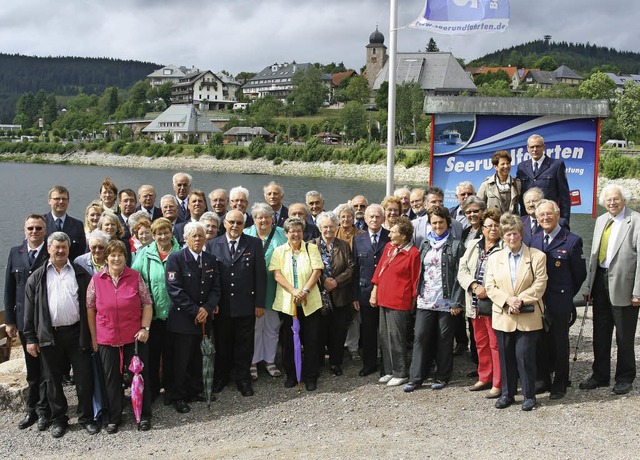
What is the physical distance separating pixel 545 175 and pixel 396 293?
2.15m

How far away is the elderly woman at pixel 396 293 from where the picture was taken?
6.29 meters

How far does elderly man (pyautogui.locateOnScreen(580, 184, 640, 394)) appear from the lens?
19.1 feet

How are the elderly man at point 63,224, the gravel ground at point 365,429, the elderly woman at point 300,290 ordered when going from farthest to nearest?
the elderly man at point 63,224 < the elderly woman at point 300,290 < the gravel ground at point 365,429

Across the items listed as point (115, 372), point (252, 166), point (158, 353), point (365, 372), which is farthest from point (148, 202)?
point (252, 166)

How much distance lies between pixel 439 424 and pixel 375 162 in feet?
212

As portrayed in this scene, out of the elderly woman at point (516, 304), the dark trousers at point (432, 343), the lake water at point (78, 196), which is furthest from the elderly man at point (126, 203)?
the lake water at point (78, 196)

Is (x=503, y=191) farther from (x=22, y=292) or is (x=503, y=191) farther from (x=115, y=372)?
(x=22, y=292)

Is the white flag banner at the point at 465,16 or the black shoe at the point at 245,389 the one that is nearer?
the black shoe at the point at 245,389

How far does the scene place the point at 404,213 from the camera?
7629 millimetres

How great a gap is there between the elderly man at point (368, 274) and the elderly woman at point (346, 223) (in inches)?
9.0

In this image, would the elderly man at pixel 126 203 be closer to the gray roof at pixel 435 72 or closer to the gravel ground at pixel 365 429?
the gravel ground at pixel 365 429

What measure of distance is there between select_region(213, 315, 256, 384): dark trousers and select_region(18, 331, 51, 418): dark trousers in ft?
5.04

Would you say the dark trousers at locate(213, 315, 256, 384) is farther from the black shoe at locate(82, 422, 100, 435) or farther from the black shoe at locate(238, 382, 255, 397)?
the black shoe at locate(82, 422, 100, 435)

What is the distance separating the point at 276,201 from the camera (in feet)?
24.5
